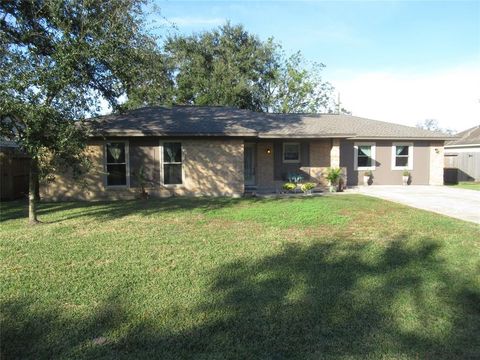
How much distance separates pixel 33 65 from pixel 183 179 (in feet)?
24.6

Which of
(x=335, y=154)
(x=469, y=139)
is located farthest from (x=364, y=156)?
(x=469, y=139)

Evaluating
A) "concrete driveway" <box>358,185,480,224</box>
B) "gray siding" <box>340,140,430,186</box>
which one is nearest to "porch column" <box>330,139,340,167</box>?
"gray siding" <box>340,140,430,186</box>

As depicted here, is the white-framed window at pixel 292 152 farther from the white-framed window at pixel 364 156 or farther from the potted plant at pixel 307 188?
the white-framed window at pixel 364 156

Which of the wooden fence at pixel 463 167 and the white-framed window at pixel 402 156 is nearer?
the white-framed window at pixel 402 156

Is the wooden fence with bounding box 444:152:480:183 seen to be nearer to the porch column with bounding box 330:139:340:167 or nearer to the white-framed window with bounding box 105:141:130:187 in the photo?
the porch column with bounding box 330:139:340:167

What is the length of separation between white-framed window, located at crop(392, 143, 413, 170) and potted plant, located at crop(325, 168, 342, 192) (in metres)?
4.31

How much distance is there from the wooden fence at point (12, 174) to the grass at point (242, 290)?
6.94 meters

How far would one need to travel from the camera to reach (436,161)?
1925cm

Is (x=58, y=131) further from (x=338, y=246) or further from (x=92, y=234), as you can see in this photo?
(x=338, y=246)

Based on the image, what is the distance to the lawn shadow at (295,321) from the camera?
3.48 m

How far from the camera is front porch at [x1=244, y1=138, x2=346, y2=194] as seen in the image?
17625mm

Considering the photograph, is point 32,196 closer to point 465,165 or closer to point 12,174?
point 12,174

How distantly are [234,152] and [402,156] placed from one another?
925cm

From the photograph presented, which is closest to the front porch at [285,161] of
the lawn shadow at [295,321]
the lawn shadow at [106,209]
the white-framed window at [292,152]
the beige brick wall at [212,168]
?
the white-framed window at [292,152]
